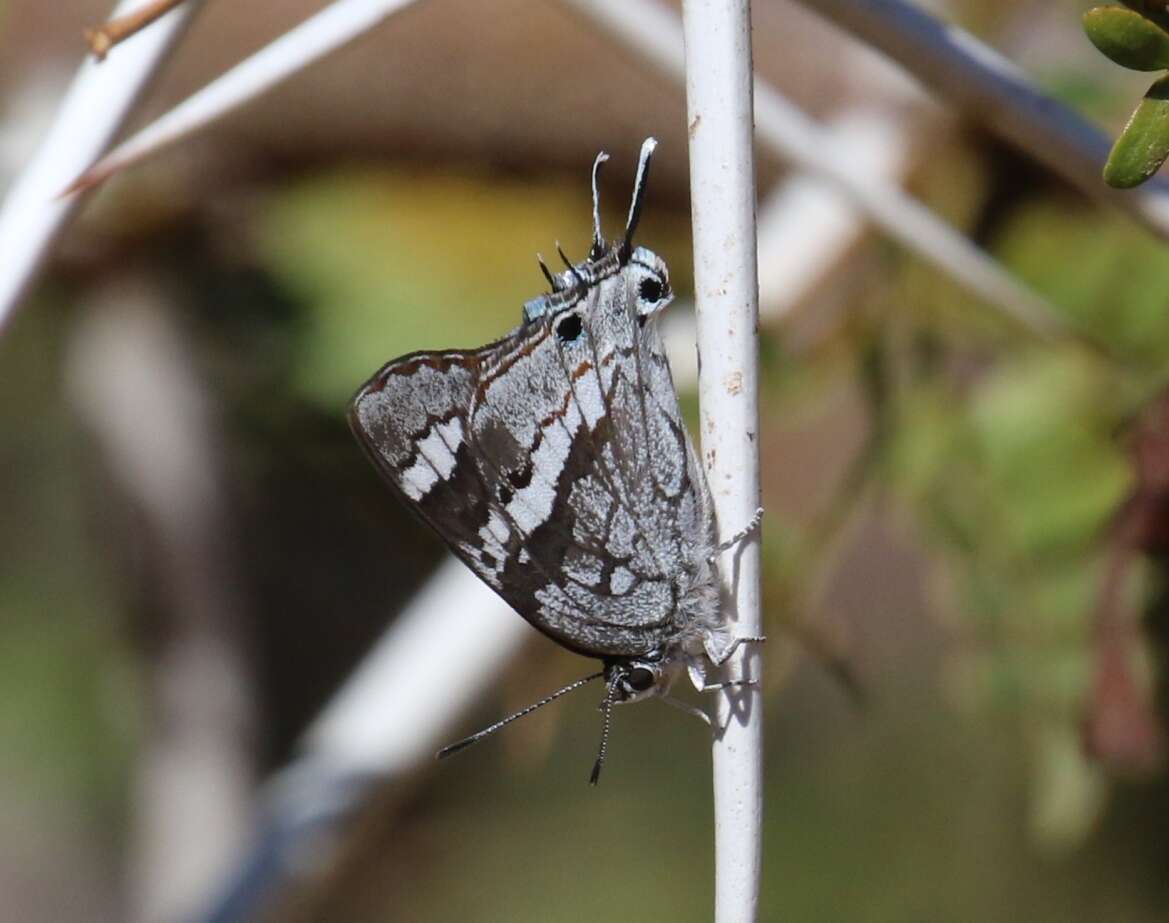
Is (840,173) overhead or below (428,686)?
overhead

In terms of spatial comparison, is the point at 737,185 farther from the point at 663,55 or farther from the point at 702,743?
the point at 702,743

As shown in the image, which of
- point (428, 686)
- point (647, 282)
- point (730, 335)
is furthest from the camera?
point (428, 686)

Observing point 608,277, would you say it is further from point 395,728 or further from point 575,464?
point 395,728

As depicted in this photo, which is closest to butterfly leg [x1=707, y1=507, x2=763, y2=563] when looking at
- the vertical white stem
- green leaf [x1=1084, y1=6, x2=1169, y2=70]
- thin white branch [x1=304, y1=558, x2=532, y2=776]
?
the vertical white stem

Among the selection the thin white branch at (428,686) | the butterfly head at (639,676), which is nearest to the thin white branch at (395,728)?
the thin white branch at (428,686)

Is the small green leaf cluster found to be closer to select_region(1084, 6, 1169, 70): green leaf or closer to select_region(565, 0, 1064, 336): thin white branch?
select_region(1084, 6, 1169, 70): green leaf

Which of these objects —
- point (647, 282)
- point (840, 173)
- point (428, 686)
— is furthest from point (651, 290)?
point (428, 686)

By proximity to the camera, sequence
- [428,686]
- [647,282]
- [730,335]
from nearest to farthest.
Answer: [730,335] < [647,282] < [428,686]

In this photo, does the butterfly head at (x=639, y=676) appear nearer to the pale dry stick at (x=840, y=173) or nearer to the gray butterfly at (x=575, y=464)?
the gray butterfly at (x=575, y=464)
